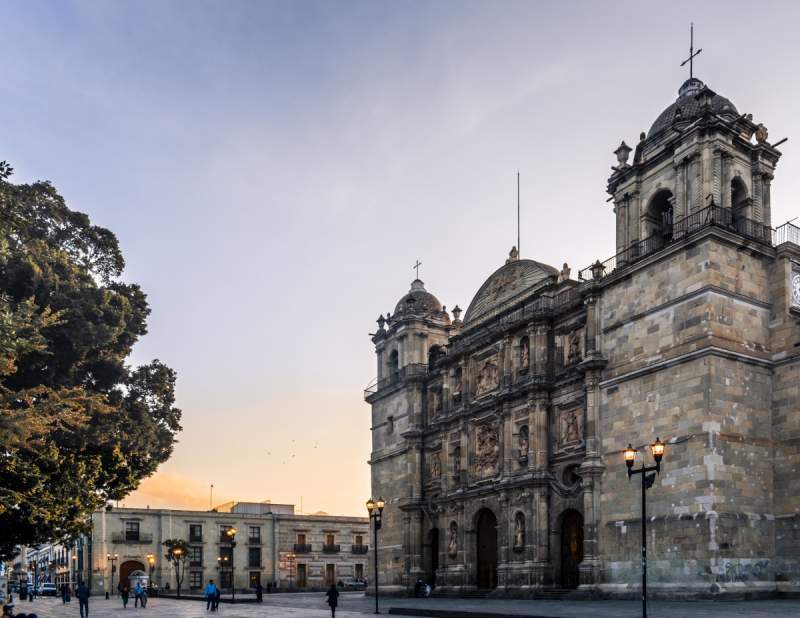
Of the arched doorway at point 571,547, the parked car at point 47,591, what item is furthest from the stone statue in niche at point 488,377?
the parked car at point 47,591

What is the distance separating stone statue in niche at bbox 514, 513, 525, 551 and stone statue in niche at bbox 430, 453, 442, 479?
8310 mm

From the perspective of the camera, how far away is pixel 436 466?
4428 centimetres

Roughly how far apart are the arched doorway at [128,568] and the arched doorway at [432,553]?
3528 centimetres

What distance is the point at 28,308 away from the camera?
17562 mm

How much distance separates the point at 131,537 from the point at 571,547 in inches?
1855

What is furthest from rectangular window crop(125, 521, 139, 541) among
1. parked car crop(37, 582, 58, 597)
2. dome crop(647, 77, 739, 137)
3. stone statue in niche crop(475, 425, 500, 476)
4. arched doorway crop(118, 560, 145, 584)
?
dome crop(647, 77, 739, 137)

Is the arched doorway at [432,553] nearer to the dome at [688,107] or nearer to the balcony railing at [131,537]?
the dome at [688,107]

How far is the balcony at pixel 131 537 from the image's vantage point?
68.9m

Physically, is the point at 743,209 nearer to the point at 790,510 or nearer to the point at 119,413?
the point at 790,510

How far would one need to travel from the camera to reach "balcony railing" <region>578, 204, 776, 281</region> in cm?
2932

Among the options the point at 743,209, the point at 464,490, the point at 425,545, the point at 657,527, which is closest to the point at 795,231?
the point at 743,209

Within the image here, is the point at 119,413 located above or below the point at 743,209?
below

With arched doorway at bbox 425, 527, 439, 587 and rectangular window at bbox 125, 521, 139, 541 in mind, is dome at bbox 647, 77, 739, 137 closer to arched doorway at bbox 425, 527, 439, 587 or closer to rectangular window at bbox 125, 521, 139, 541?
arched doorway at bbox 425, 527, 439, 587

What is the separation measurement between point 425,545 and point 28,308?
30.8 meters
